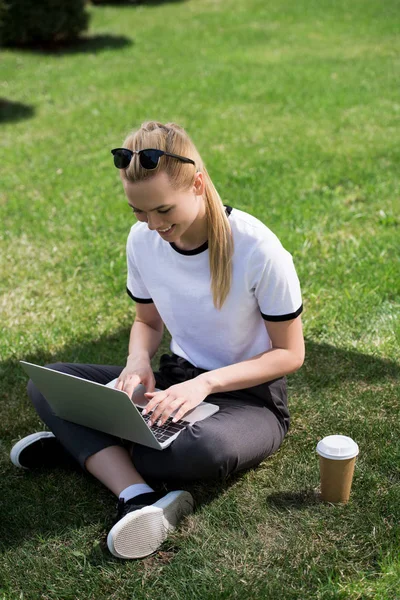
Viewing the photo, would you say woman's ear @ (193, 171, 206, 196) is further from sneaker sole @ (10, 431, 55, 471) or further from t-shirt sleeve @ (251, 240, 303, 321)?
sneaker sole @ (10, 431, 55, 471)

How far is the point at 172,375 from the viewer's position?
10.1ft

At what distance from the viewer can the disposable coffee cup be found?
2.52 m

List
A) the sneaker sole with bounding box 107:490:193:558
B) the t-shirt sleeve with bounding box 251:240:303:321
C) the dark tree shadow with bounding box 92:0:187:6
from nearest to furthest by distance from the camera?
1. the sneaker sole with bounding box 107:490:193:558
2. the t-shirt sleeve with bounding box 251:240:303:321
3. the dark tree shadow with bounding box 92:0:187:6

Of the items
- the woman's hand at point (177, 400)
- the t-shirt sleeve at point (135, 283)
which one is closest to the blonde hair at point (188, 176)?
the woman's hand at point (177, 400)

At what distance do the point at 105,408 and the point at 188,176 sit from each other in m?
0.84

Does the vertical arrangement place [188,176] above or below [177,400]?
above

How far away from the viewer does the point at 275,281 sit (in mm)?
2688

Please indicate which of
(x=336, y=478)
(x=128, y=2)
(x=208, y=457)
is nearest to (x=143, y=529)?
(x=208, y=457)

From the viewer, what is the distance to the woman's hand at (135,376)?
2779 millimetres

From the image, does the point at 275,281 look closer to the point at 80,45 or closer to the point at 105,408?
the point at 105,408

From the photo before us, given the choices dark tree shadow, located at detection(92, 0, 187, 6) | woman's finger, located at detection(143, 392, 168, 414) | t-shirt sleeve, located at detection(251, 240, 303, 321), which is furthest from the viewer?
dark tree shadow, located at detection(92, 0, 187, 6)

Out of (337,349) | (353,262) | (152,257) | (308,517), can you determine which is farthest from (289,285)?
(353,262)

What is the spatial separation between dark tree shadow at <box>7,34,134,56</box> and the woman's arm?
10.7 m

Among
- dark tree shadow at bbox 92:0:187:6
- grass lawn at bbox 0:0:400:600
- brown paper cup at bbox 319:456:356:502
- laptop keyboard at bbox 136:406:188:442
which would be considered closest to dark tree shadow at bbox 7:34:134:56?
grass lawn at bbox 0:0:400:600
